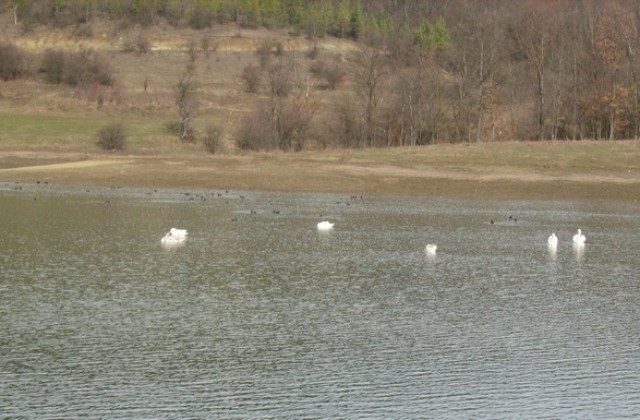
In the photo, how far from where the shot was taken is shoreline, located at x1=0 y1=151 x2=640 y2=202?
60312 mm

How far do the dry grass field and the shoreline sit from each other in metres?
0.06

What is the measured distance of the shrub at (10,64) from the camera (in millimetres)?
114062

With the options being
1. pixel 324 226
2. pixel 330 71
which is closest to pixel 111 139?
pixel 330 71

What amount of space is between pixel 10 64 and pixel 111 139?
37044 mm

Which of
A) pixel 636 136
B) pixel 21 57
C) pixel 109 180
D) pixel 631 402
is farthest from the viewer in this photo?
pixel 21 57

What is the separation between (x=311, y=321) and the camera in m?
22.9

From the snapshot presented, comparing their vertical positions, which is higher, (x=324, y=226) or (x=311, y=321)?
(x=324, y=226)

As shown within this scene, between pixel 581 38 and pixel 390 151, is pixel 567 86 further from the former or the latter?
pixel 390 151

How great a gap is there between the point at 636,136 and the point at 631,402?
70.2 m

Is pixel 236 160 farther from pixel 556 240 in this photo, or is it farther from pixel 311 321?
pixel 311 321

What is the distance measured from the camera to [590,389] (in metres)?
18.1

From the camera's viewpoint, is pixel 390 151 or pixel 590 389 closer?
pixel 590 389

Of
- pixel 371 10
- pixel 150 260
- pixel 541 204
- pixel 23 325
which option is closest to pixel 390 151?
pixel 541 204

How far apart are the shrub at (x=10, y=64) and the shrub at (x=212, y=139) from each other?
128 ft
